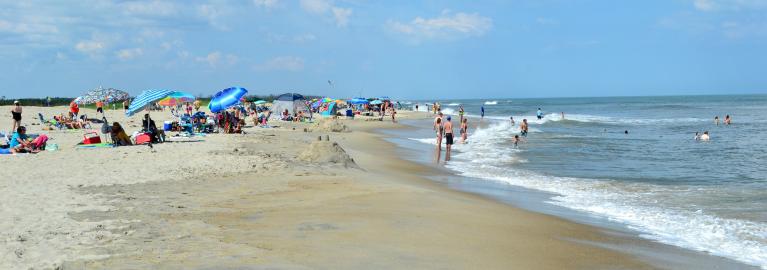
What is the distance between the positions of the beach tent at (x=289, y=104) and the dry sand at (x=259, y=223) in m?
30.8

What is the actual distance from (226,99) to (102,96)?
7.75 meters

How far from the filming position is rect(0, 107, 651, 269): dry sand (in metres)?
6.38

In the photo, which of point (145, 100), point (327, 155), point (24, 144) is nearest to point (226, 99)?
point (145, 100)

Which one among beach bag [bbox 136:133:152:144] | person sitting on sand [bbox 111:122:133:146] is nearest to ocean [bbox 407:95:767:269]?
beach bag [bbox 136:133:152:144]

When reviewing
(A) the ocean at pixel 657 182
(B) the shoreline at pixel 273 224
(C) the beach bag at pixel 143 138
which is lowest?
(A) the ocean at pixel 657 182

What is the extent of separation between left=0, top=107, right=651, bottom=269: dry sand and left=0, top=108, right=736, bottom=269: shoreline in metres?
0.02

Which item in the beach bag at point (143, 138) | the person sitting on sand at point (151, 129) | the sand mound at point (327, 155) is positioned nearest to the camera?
the sand mound at point (327, 155)

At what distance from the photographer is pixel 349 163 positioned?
15.5m

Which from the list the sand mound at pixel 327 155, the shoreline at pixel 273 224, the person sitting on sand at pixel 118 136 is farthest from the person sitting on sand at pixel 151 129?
the sand mound at pixel 327 155

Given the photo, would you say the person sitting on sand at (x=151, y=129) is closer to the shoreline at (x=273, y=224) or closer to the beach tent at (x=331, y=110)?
the shoreline at (x=273, y=224)

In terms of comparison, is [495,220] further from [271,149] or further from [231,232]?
[271,149]

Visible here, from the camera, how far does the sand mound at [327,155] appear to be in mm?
15242

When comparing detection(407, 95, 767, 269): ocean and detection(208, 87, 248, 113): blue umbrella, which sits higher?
detection(208, 87, 248, 113): blue umbrella

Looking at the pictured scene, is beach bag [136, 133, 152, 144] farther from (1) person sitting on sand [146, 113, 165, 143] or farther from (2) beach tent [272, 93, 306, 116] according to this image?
(2) beach tent [272, 93, 306, 116]
